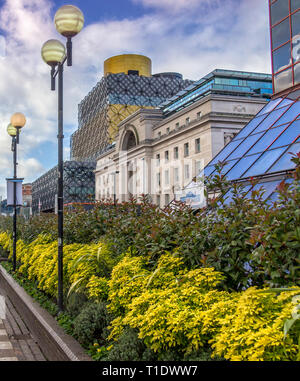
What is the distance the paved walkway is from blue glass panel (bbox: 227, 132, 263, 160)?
1268 cm

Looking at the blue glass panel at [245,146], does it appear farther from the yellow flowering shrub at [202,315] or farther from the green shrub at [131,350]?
the green shrub at [131,350]

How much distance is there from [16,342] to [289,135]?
13.4 m

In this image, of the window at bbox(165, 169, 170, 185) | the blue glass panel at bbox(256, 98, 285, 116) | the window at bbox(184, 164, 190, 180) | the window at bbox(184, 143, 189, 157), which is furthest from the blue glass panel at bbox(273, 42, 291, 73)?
the window at bbox(165, 169, 170, 185)

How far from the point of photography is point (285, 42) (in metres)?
25.6

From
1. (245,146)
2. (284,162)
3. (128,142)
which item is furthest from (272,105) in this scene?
(128,142)

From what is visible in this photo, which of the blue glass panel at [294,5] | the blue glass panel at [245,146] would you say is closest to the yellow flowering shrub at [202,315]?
the blue glass panel at [245,146]

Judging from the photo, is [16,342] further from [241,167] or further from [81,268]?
[241,167]

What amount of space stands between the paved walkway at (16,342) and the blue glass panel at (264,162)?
10.2 m

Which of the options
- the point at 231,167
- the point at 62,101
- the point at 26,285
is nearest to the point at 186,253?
the point at 62,101

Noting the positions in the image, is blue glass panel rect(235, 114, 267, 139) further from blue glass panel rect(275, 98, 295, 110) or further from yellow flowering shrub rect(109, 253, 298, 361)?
yellow flowering shrub rect(109, 253, 298, 361)

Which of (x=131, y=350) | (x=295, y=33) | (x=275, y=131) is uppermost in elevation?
(x=295, y=33)

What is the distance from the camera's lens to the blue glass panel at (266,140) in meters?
18.2

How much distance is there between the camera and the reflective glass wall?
2461 cm

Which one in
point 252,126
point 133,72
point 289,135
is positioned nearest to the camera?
point 289,135
